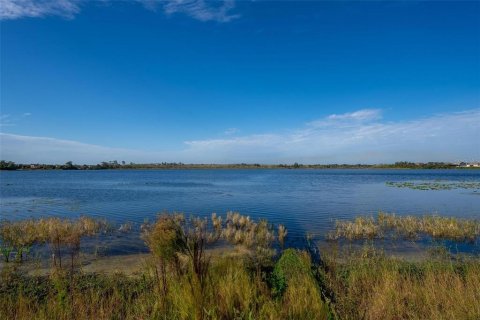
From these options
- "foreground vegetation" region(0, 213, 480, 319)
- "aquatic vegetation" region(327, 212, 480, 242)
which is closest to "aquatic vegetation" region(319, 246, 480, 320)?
"foreground vegetation" region(0, 213, 480, 319)

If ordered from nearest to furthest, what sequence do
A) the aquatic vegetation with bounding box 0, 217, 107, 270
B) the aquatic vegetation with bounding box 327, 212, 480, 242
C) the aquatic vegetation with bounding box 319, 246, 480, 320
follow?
the aquatic vegetation with bounding box 319, 246, 480, 320 → the aquatic vegetation with bounding box 0, 217, 107, 270 → the aquatic vegetation with bounding box 327, 212, 480, 242

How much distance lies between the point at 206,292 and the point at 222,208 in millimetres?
25664

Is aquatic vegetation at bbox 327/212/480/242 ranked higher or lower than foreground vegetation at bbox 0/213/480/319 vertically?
lower

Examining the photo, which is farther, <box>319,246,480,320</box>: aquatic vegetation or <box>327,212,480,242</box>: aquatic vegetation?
<box>327,212,480,242</box>: aquatic vegetation

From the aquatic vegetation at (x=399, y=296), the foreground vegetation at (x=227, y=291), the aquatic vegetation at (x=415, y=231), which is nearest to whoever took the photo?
the foreground vegetation at (x=227, y=291)

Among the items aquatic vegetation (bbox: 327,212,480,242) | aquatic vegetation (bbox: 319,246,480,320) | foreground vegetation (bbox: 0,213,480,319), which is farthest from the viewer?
aquatic vegetation (bbox: 327,212,480,242)

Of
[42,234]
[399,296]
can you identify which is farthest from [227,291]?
[42,234]

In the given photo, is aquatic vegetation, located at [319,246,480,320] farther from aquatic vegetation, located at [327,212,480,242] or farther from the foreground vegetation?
aquatic vegetation, located at [327,212,480,242]

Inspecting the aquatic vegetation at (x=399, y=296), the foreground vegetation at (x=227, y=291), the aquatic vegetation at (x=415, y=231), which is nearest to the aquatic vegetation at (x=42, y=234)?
the foreground vegetation at (x=227, y=291)

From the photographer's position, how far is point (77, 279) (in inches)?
366

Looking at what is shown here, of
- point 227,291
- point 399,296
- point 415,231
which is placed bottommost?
point 415,231

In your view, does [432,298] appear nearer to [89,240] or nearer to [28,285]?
[28,285]

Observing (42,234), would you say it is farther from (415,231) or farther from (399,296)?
(415,231)

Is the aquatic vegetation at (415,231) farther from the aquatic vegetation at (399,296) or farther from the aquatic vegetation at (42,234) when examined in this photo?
the aquatic vegetation at (42,234)
